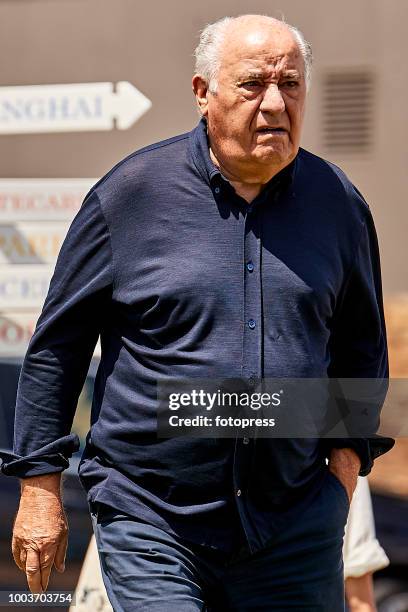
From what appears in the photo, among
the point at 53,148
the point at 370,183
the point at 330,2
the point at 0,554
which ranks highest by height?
the point at 330,2

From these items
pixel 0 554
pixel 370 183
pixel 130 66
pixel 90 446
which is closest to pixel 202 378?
pixel 90 446

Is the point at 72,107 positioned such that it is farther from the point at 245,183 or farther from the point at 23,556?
the point at 23,556

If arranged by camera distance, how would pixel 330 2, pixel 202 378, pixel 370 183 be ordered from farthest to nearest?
1. pixel 370 183
2. pixel 330 2
3. pixel 202 378

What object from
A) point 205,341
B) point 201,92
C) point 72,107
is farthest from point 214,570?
point 72,107

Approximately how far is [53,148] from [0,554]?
1847 millimetres

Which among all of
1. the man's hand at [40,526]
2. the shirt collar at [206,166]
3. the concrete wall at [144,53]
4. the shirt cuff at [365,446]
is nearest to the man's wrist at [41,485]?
the man's hand at [40,526]

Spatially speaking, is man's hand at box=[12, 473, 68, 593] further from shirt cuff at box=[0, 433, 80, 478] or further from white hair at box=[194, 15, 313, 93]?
white hair at box=[194, 15, 313, 93]

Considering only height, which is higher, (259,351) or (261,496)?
(259,351)

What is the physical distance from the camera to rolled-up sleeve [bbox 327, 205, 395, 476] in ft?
10.8

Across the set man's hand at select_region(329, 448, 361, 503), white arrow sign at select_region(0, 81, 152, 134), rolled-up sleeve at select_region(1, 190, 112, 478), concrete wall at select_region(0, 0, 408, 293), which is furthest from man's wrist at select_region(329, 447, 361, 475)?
concrete wall at select_region(0, 0, 408, 293)

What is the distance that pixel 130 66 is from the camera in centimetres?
637

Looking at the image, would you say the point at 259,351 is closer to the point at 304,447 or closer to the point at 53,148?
the point at 304,447

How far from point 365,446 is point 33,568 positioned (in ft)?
2.88

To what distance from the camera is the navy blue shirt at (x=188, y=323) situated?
9.87ft
